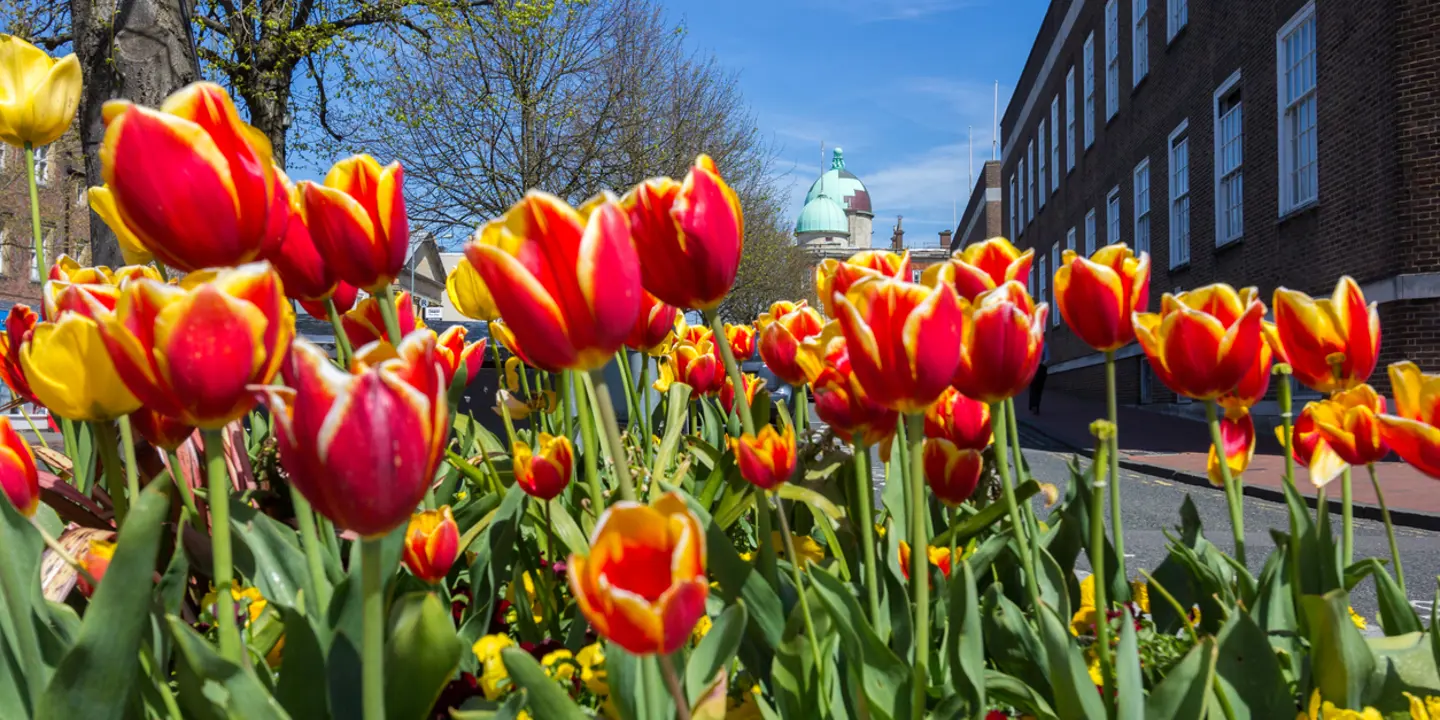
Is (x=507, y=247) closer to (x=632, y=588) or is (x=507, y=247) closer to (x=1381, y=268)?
(x=632, y=588)

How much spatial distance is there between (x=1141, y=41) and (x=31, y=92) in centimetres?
2046

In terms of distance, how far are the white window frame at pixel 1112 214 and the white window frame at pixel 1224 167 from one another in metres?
5.26

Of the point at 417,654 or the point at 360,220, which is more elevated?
the point at 360,220

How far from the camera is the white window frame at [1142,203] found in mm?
18953

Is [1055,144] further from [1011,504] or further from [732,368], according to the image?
[732,368]

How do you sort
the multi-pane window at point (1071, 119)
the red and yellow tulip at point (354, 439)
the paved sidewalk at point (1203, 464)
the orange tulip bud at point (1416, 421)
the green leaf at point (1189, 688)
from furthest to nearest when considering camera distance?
the multi-pane window at point (1071, 119)
the paved sidewalk at point (1203, 464)
the orange tulip bud at point (1416, 421)
the green leaf at point (1189, 688)
the red and yellow tulip at point (354, 439)

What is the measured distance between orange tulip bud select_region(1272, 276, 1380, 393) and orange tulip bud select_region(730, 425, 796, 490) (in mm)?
668

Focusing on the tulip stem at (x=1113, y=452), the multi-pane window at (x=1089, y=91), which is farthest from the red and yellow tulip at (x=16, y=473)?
the multi-pane window at (x=1089, y=91)

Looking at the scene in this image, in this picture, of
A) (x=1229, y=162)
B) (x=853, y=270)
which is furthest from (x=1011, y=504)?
(x=1229, y=162)

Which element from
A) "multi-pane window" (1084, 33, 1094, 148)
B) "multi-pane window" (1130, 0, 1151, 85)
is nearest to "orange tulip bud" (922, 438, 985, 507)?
"multi-pane window" (1130, 0, 1151, 85)

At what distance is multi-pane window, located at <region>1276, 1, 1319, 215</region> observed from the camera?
12.4 metres

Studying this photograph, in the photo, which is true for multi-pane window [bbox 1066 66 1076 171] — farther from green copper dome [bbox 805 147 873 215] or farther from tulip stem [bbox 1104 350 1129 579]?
green copper dome [bbox 805 147 873 215]

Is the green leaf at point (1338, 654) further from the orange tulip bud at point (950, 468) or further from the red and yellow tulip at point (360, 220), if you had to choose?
the red and yellow tulip at point (360, 220)

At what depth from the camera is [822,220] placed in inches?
3691
